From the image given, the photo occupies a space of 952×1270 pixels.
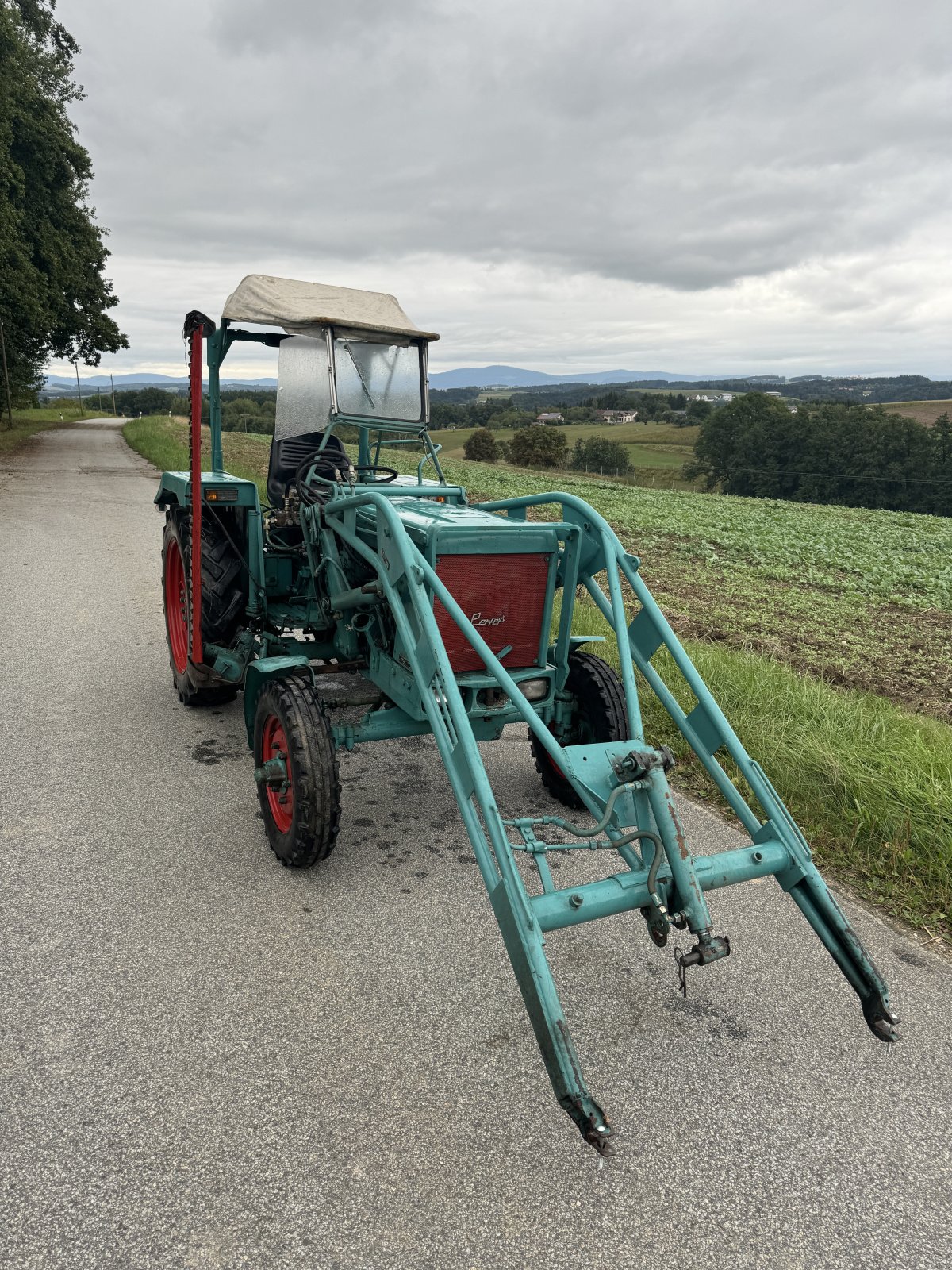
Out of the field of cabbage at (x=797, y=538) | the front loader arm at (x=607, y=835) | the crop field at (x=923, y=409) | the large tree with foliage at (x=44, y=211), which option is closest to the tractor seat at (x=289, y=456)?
the front loader arm at (x=607, y=835)

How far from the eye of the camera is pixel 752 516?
67.9ft

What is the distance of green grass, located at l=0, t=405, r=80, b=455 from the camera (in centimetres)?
2575

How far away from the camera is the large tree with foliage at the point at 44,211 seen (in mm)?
16828

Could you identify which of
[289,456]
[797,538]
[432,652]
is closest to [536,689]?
[432,652]

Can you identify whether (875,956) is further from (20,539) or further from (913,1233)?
(20,539)

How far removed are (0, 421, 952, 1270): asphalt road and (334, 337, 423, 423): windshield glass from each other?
219 cm

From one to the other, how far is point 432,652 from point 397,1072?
1.25m

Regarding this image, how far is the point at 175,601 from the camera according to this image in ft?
18.1

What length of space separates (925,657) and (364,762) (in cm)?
560

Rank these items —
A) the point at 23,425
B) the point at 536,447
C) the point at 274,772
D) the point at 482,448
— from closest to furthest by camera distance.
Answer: the point at 274,772 → the point at 23,425 → the point at 482,448 → the point at 536,447

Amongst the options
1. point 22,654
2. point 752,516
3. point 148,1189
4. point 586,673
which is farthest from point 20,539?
point 752,516

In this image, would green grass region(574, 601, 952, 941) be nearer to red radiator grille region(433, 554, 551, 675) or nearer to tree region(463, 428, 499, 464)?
red radiator grille region(433, 554, 551, 675)

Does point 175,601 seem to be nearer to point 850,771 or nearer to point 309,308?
point 309,308

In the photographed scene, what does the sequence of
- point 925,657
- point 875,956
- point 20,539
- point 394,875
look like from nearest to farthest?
point 875,956, point 394,875, point 925,657, point 20,539
